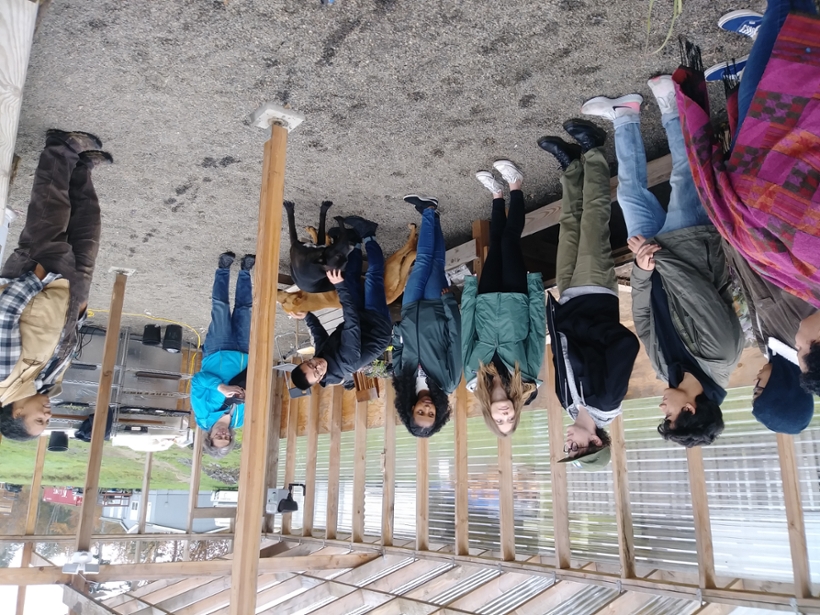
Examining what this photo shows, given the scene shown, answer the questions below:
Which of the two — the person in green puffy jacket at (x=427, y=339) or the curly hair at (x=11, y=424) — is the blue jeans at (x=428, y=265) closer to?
the person in green puffy jacket at (x=427, y=339)

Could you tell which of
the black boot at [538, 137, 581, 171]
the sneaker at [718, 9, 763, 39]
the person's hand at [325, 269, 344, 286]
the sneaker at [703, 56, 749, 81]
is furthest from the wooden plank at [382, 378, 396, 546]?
the sneaker at [718, 9, 763, 39]

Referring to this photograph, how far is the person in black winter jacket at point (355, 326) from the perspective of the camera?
3773 mm

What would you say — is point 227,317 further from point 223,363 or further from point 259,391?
point 259,391

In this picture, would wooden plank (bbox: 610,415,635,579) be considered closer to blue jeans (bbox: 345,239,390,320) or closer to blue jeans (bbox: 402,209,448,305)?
blue jeans (bbox: 402,209,448,305)

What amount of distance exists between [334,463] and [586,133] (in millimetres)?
4625

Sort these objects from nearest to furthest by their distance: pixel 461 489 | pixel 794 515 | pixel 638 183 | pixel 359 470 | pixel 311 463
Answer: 1. pixel 638 183
2. pixel 794 515
3. pixel 461 489
4. pixel 359 470
5. pixel 311 463

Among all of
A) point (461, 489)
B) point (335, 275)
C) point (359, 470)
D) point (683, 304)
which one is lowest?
point (461, 489)

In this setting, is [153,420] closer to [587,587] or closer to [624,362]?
[587,587]

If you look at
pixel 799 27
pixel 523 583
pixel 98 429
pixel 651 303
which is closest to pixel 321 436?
pixel 98 429

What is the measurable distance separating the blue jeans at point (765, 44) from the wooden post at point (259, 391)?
69.7 inches

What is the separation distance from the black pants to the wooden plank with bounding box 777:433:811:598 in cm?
152

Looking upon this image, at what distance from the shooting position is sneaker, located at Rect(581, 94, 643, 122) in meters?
2.84

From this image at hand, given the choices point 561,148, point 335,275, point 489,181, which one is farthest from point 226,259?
point 561,148

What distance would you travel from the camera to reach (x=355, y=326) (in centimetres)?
380
